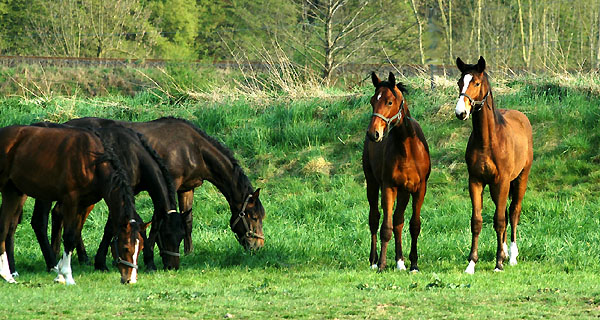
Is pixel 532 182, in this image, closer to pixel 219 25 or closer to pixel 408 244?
pixel 408 244

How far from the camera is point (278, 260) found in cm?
1066

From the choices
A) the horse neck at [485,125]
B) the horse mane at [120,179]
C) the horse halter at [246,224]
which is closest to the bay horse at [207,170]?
the horse halter at [246,224]

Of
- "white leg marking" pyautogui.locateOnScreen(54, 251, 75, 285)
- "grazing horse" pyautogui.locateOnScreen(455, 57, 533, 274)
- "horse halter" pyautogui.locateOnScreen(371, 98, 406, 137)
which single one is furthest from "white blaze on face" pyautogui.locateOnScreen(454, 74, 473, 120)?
"white leg marking" pyautogui.locateOnScreen(54, 251, 75, 285)

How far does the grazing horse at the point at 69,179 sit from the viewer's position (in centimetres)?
896

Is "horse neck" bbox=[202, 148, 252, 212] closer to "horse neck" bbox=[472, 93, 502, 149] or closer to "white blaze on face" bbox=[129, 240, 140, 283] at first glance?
"white blaze on face" bbox=[129, 240, 140, 283]

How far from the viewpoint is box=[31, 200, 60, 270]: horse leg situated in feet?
33.6

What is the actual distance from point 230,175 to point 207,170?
13.5 inches

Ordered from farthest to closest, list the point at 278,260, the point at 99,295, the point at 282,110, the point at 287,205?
the point at 282,110, the point at 287,205, the point at 278,260, the point at 99,295

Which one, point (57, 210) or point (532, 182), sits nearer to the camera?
point (57, 210)

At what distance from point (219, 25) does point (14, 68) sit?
1820cm

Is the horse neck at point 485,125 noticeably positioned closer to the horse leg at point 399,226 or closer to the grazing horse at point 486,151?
the grazing horse at point 486,151

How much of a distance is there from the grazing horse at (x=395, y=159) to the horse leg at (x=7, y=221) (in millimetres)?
4311

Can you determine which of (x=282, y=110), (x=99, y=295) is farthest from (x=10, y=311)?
(x=282, y=110)

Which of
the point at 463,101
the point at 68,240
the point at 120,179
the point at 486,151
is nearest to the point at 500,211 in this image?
the point at 486,151
